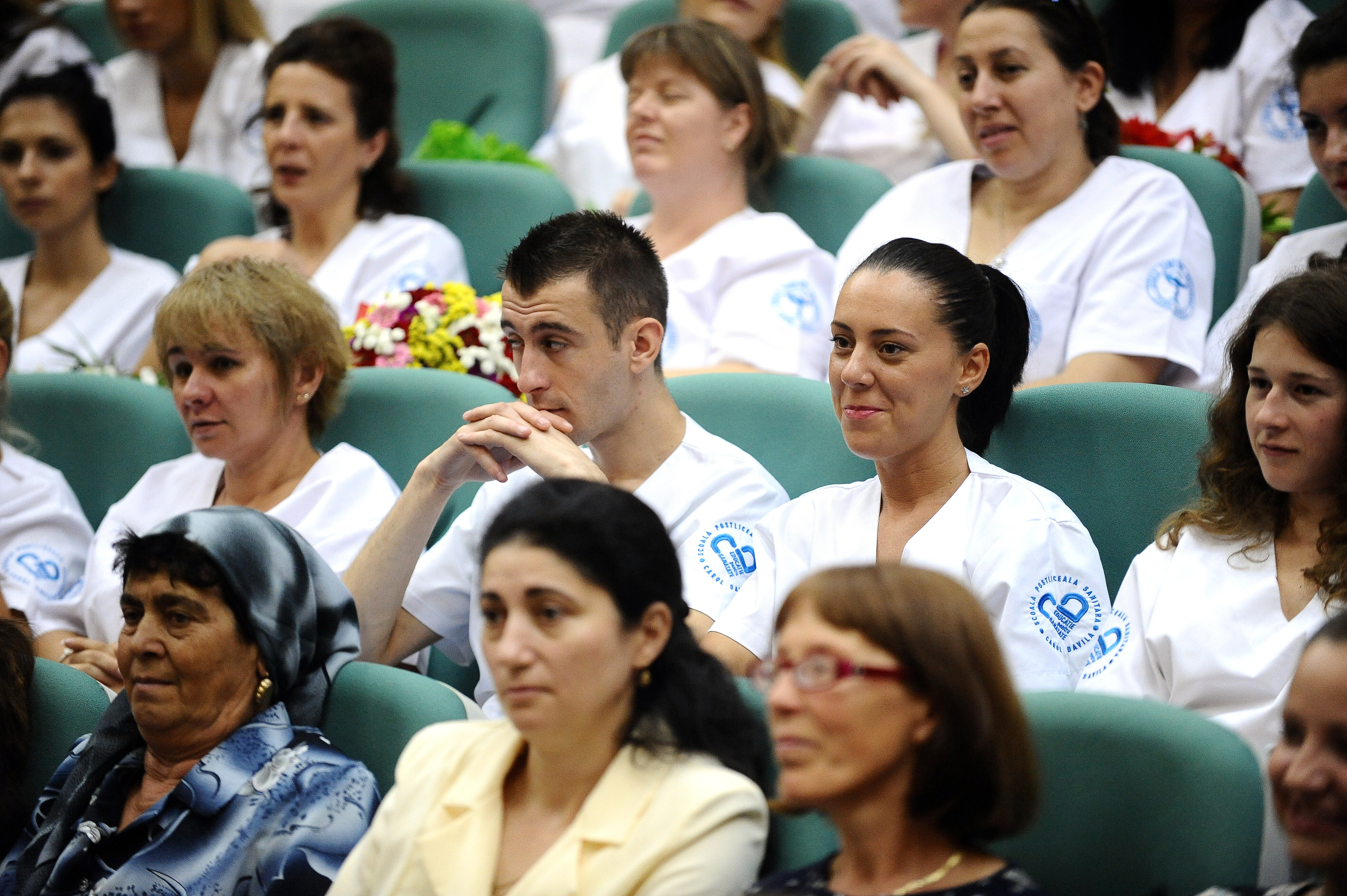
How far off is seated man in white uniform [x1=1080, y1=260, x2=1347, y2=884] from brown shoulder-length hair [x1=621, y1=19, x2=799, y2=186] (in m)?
1.65

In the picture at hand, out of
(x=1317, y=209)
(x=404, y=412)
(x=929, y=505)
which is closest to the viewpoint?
(x=929, y=505)

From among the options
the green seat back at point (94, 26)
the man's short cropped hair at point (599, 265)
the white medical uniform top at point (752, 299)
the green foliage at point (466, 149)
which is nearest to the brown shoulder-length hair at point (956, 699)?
the man's short cropped hair at point (599, 265)

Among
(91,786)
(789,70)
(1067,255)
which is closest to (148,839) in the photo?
(91,786)

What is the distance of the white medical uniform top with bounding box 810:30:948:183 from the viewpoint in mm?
4070

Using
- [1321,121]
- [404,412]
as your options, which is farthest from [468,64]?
[1321,121]

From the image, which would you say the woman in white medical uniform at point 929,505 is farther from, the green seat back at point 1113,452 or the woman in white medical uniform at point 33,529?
the woman in white medical uniform at point 33,529

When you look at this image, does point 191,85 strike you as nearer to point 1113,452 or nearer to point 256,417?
point 256,417

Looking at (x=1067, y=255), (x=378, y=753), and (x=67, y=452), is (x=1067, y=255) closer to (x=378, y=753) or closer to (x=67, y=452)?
(x=378, y=753)

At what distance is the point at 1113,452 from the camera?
2289 millimetres

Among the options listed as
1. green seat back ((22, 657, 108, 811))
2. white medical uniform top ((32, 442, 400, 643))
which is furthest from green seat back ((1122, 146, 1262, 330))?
green seat back ((22, 657, 108, 811))

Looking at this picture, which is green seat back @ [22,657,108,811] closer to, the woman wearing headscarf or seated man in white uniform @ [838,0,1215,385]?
the woman wearing headscarf

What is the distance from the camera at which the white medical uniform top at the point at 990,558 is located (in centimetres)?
198

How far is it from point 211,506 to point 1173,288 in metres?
1.83

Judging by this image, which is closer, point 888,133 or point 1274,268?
point 1274,268
